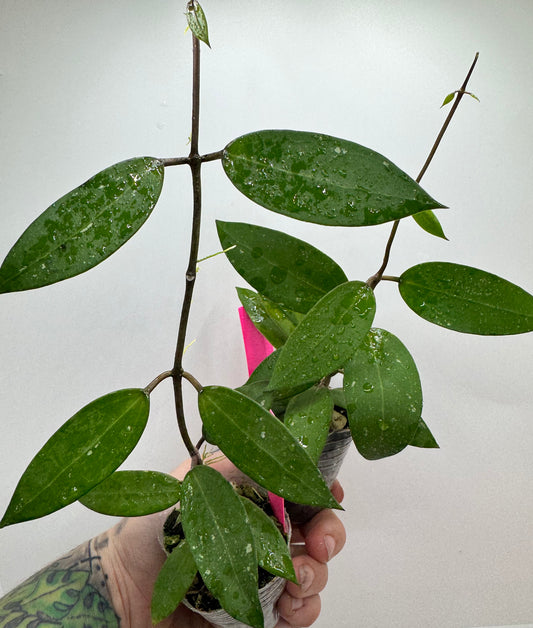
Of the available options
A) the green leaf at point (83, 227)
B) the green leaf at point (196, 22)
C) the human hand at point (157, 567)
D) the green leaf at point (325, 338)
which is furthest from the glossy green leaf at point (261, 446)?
the human hand at point (157, 567)

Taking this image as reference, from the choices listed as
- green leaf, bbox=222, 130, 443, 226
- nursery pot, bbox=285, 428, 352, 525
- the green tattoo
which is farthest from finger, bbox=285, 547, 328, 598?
green leaf, bbox=222, 130, 443, 226

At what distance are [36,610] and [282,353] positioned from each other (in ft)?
2.01

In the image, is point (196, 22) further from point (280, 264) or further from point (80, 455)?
point (80, 455)

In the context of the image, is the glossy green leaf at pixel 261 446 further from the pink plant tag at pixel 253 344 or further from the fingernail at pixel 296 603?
the fingernail at pixel 296 603

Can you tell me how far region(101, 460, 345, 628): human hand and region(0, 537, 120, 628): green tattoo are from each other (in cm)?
2

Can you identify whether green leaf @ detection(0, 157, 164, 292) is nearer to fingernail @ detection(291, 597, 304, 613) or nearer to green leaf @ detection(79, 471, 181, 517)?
green leaf @ detection(79, 471, 181, 517)

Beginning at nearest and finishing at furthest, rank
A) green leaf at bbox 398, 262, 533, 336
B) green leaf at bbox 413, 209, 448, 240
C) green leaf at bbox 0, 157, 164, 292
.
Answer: green leaf at bbox 0, 157, 164, 292 < green leaf at bbox 398, 262, 533, 336 < green leaf at bbox 413, 209, 448, 240

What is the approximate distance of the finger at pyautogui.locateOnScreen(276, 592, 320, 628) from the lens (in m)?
0.85

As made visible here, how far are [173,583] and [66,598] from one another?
0.33 metres

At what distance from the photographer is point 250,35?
1104 mm

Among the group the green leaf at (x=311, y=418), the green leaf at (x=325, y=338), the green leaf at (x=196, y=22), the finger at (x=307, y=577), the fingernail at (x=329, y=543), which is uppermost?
the green leaf at (x=196, y=22)

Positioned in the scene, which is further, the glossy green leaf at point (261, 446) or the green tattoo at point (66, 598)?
the green tattoo at point (66, 598)

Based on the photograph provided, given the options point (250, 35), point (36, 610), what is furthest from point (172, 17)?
point (36, 610)

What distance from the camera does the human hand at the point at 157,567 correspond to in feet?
2.61
